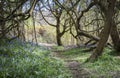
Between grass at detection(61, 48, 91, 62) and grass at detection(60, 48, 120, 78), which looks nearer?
grass at detection(60, 48, 120, 78)

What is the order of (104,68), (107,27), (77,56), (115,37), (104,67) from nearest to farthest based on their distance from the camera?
(104,68), (104,67), (107,27), (115,37), (77,56)

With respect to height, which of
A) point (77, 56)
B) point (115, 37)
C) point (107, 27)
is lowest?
point (77, 56)

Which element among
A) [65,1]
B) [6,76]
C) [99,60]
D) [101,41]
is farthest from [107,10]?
[65,1]

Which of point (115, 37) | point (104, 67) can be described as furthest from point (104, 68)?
point (115, 37)

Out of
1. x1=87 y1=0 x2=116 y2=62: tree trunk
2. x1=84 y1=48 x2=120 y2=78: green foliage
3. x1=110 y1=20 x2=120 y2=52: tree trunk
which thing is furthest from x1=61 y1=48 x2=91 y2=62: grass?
x1=84 y1=48 x2=120 y2=78: green foliage

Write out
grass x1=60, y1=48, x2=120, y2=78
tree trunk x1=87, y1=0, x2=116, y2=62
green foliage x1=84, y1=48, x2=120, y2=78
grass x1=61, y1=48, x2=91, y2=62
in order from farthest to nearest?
grass x1=61, y1=48, x2=91, y2=62, tree trunk x1=87, y1=0, x2=116, y2=62, green foliage x1=84, y1=48, x2=120, y2=78, grass x1=60, y1=48, x2=120, y2=78

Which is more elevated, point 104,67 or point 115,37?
point 115,37

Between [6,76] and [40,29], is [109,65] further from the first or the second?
[40,29]

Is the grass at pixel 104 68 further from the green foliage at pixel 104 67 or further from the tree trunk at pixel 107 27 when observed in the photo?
the tree trunk at pixel 107 27

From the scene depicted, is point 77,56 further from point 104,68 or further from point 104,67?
point 104,68

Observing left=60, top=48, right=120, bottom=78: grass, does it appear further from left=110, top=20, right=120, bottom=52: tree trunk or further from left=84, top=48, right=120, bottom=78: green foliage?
left=110, top=20, right=120, bottom=52: tree trunk

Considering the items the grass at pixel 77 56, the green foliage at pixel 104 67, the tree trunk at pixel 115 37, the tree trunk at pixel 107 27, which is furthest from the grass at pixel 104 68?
the tree trunk at pixel 115 37

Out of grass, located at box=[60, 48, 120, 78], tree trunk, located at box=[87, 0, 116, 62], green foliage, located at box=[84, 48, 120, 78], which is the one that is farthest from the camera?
tree trunk, located at box=[87, 0, 116, 62]

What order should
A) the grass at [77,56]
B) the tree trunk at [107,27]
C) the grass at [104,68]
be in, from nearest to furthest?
the grass at [104,68] → the tree trunk at [107,27] → the grass at [77,56]
